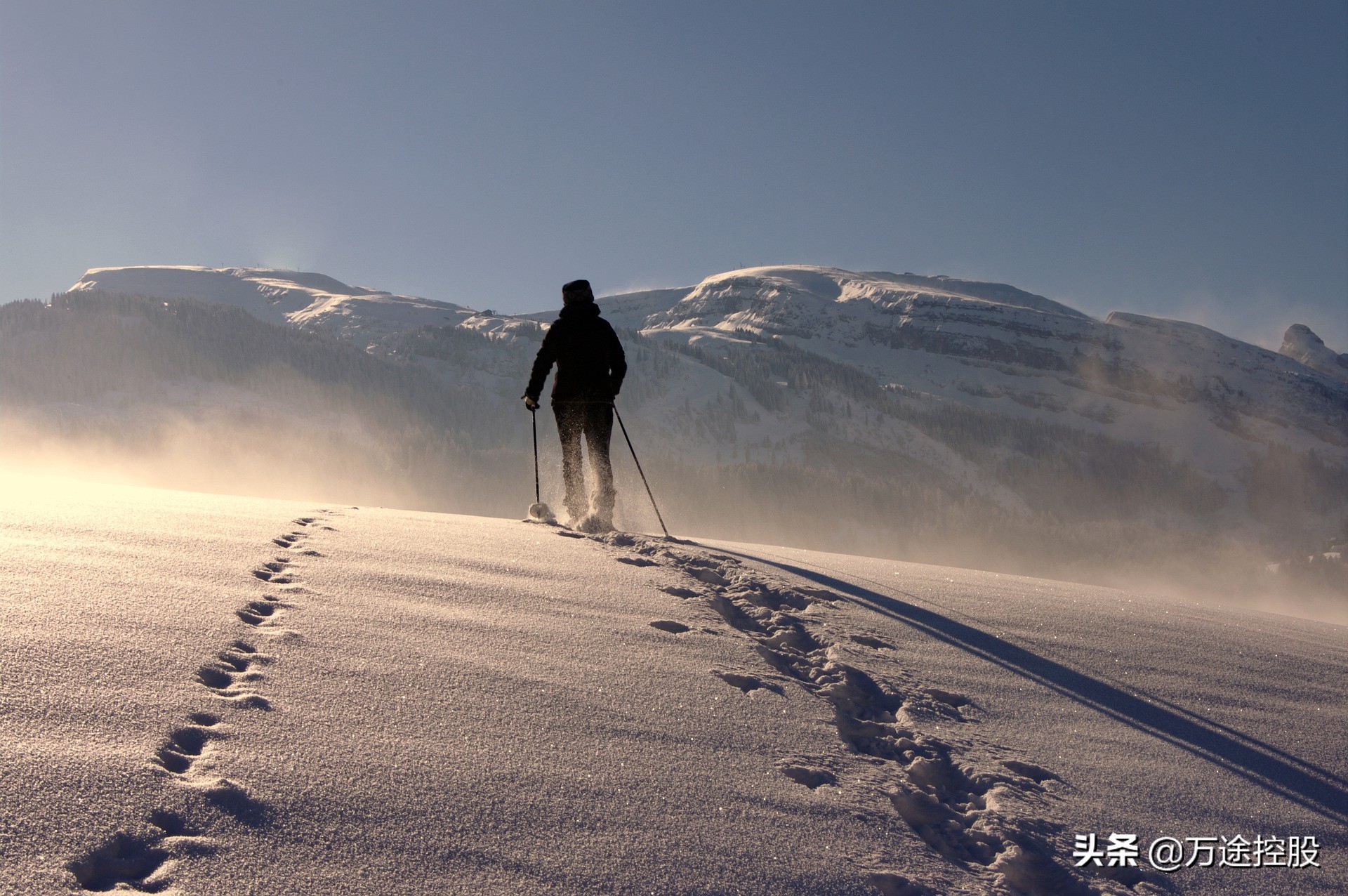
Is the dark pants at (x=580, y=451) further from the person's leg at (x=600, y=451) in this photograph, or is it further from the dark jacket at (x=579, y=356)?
the dark jacket at (x=579, y=356)

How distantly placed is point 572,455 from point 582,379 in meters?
0.82

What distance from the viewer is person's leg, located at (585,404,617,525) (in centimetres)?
786

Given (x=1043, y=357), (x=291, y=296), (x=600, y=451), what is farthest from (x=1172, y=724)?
(x=1043, y=357)

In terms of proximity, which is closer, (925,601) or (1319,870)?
(1319,870)

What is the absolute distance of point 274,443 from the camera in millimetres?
41094

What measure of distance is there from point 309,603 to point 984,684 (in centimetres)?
289

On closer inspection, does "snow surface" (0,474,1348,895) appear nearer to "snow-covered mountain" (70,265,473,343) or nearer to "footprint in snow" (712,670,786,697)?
"footprint in snow" (712,670,786,697)

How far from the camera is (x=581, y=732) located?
2350mm

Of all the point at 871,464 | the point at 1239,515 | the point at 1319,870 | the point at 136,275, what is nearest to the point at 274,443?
the point at 1319,870

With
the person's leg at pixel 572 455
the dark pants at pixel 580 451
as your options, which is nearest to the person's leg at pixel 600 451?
the dark pants at pixel 580 451

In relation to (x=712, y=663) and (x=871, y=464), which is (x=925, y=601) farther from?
(x=871, y=464)

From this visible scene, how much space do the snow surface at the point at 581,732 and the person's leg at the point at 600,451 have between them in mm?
3220

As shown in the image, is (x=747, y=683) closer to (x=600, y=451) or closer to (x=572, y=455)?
(x=600, y=451)

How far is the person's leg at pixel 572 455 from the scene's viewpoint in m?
8.17
